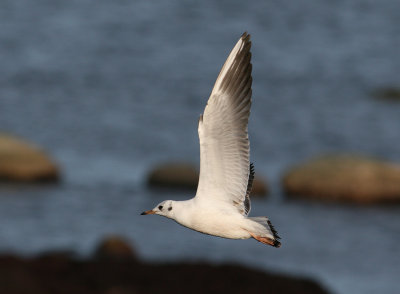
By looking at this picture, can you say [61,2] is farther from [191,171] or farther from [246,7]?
[191,171]

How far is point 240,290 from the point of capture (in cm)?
1916

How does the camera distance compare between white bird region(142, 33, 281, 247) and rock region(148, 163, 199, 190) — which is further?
rock region(148, 163, 199, 190)

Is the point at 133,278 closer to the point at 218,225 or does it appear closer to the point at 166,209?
the point at 166,209

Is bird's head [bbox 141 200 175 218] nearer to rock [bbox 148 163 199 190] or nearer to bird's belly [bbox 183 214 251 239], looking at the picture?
bird's belly [bbox 183 214 251 239]

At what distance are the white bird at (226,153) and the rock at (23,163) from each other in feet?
81.4

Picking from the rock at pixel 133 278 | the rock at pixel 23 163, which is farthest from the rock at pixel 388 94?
the rock at pixel 133 278

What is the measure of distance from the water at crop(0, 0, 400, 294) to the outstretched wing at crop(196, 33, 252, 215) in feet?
58.7

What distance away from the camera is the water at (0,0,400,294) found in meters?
31.2

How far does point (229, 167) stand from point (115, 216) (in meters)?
22.7

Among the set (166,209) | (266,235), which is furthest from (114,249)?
(266,235)

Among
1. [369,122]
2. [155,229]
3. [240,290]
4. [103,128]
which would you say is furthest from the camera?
[369,122]

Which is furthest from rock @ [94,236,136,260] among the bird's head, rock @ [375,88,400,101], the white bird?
rock @ [375,88,400,101]

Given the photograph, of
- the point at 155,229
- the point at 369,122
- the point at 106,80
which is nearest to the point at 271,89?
the point at 369,122

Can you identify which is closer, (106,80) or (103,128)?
(103,128)
